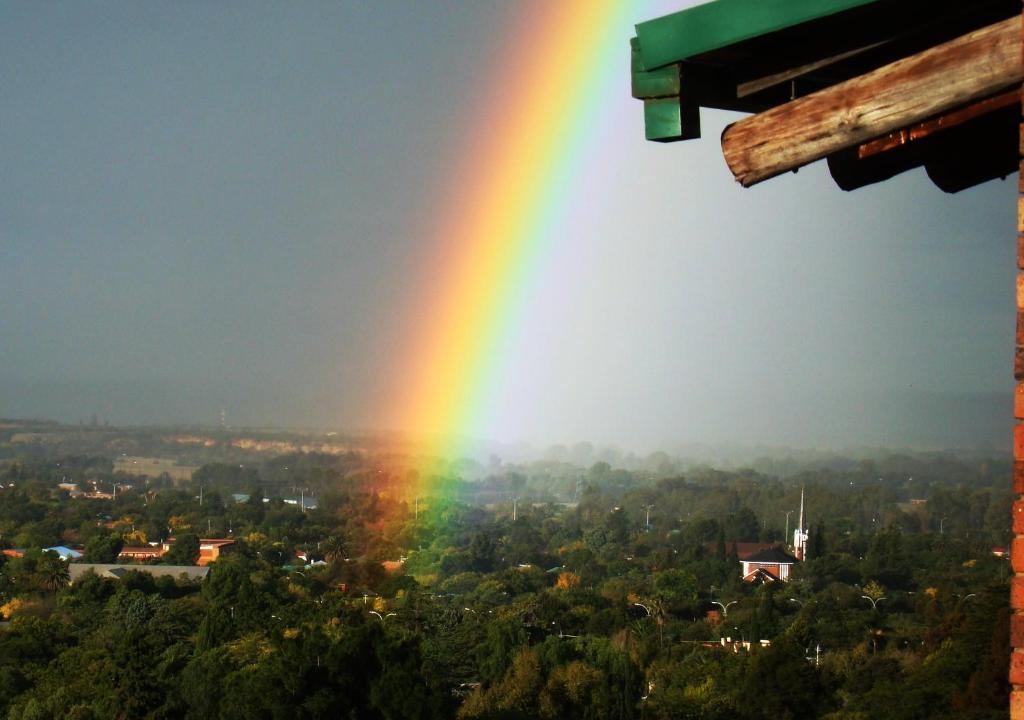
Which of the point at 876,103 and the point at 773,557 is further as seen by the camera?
the point at 773,557

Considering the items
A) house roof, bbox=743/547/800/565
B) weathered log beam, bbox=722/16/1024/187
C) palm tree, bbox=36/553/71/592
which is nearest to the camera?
weathered log beam, bbox=722/16/1024/187

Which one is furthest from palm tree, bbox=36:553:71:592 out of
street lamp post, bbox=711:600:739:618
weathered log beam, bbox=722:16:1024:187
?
weathered log beam, bbox=722:16:1024:187

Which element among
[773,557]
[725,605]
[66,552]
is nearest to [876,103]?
[725,605]

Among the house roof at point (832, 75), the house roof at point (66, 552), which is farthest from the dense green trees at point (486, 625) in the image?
the house roof at point (832, 75)

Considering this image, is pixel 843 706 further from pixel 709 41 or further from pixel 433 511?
pixel 433 511

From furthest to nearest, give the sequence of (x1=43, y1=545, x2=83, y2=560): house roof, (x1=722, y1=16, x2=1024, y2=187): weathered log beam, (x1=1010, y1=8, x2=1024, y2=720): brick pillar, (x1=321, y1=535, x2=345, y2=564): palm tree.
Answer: (x1=321, y1=535, x2=345, y2=564): palm tree → (x1=43, y1=545, x2=83, y2=560): house roof → (x1=722, y1=16, x2=1024, y2=187): weathered log beam → (x1=1010, y1=8, x2=1024, y2=720): brick pillar

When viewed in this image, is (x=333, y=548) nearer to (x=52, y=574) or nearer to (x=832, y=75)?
(x=52, y=574)

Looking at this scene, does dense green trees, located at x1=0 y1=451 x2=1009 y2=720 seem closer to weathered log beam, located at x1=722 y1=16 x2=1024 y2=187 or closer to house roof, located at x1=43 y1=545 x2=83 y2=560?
house roof, located at x1=43 y1=545 x2=83 y2=560
